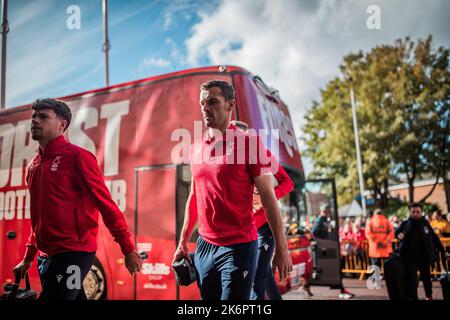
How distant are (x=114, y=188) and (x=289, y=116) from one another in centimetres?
279

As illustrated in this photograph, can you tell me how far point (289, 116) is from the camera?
592cm

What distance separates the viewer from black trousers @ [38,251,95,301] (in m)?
A: 2.49

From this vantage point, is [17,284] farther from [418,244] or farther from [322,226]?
[418,244]

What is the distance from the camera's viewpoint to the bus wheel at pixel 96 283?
4.59 metres

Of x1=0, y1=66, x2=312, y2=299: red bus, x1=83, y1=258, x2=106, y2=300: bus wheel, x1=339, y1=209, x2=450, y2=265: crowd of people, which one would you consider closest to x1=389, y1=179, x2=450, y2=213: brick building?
x1=339, y1=209, x2=450, y2=265: crowd of people

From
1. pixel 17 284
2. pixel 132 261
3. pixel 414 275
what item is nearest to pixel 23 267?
pixel 17 284

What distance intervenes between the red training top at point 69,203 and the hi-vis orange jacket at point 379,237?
7.09 metres

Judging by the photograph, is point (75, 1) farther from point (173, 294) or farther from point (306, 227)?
point (306, 227)

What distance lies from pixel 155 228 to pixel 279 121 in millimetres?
2080

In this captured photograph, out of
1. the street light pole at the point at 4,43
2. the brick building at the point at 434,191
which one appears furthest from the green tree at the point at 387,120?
the street light pole at the point at 4,43

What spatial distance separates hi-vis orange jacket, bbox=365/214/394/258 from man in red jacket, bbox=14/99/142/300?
7031 mm

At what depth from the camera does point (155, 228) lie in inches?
176

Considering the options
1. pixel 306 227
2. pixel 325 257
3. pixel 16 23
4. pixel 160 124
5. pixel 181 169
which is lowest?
pixel 325 257

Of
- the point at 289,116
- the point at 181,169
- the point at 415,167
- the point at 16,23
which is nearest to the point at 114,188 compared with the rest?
the point at 181,169
